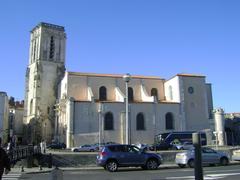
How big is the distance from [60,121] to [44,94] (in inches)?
360

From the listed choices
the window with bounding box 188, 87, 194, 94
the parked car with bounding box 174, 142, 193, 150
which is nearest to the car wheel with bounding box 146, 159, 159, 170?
the parked car with bounding box 174, 142, 193, 150

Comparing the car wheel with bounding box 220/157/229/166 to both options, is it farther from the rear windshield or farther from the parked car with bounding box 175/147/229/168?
the rear windshield

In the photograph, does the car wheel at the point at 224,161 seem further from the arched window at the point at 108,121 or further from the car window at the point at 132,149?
the arched window at the point at 108,121

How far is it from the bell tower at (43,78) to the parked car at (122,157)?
4183 centimetres

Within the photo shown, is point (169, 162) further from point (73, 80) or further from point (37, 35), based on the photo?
point (37, 35)

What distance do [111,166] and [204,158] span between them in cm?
676

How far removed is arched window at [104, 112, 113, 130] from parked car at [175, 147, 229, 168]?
28.0 meters

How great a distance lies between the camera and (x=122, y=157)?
18.4m

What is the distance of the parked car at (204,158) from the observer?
20.2 meters

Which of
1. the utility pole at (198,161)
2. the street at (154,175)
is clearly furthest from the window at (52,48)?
the utility pole at (198,161)

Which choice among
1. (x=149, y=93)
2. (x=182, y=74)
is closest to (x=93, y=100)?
(x=149, y=93)

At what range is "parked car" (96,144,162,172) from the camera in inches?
721

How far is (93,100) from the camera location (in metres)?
49.6

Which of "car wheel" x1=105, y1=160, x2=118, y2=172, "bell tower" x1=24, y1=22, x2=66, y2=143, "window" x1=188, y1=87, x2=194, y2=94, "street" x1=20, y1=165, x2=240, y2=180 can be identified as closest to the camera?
"street" x1=20, y1=165, x2=240, y2=180
